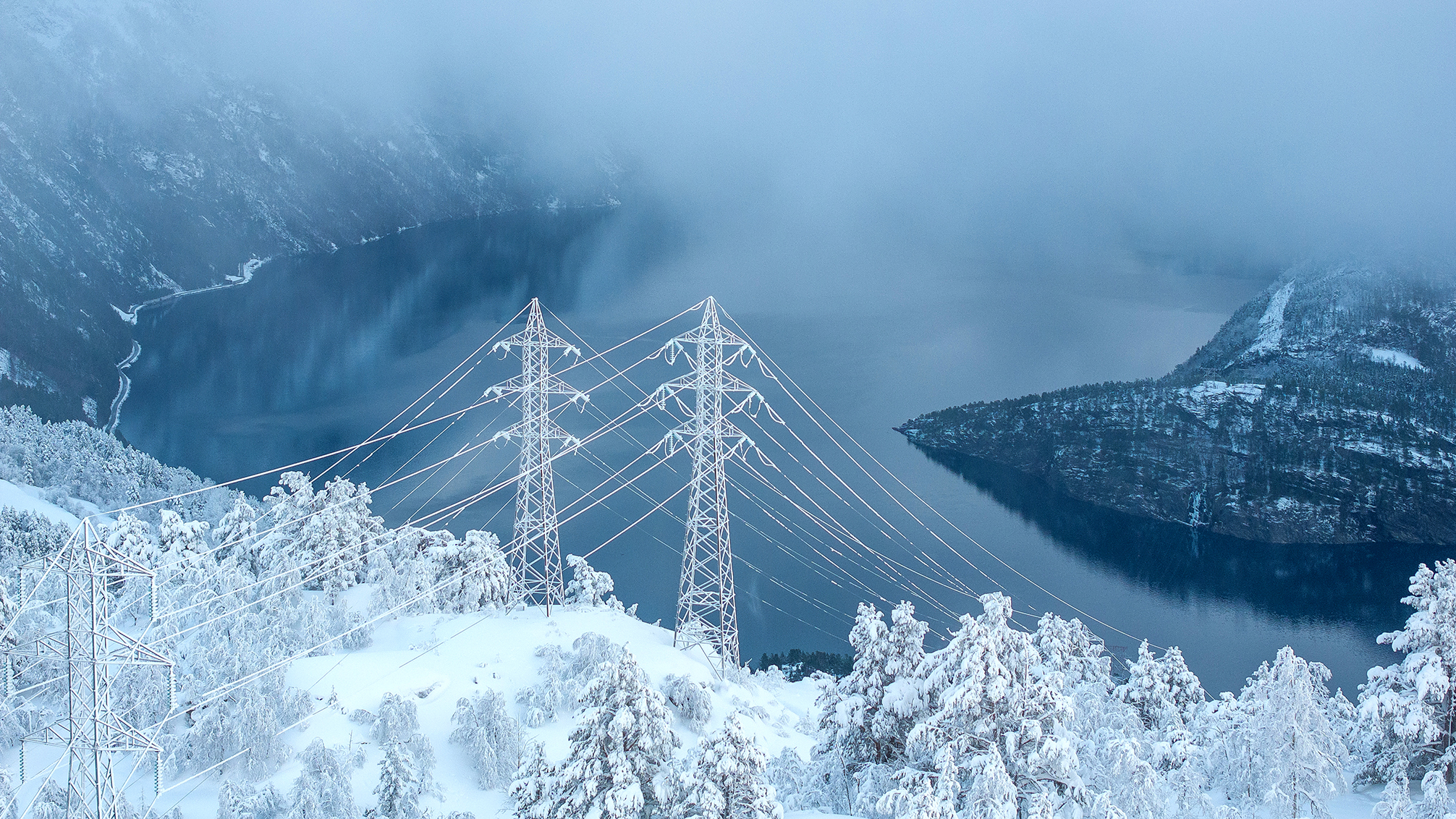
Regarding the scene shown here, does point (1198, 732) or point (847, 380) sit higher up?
point (847, 380)

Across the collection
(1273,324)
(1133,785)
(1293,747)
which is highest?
(1273,324)

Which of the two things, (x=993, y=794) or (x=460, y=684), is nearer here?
(x=993, y=794)

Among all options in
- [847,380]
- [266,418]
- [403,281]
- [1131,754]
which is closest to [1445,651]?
[1131,754]

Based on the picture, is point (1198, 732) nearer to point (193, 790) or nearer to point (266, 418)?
point (193, 790)

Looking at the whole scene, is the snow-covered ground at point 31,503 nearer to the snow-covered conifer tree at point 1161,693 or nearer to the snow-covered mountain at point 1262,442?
the snow-covered conifer tree at point 1161,693

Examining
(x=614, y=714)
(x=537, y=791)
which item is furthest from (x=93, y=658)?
(x=614, y=714)

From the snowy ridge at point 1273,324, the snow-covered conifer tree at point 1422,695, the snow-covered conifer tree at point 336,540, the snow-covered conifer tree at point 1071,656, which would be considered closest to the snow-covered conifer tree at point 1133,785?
the snow-covered conifer tree at point 1422,695

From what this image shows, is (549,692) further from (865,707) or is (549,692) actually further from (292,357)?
(292,357)
